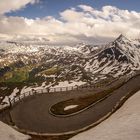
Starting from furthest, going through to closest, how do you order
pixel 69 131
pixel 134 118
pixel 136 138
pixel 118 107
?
pixel 118 107
pixel 69 131
pixel 134 118
pixel 136 138

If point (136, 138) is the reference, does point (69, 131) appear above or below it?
below

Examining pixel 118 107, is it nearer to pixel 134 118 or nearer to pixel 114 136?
pixel 134 118

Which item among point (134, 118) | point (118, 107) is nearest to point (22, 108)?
point (118, 107)

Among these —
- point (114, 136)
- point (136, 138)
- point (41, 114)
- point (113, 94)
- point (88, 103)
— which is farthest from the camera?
point (113, 94)

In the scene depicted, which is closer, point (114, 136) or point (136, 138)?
point (136, 138)

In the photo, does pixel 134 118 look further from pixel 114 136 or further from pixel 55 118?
pixel 55 118

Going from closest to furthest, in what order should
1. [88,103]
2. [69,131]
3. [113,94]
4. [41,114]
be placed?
[69,131], [41,114], [88,103], [113,94]

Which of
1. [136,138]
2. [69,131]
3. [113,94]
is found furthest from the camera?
[113,94]

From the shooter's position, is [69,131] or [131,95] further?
[131,95]

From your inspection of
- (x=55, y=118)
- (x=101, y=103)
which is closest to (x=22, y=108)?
(x=55, y=118)
